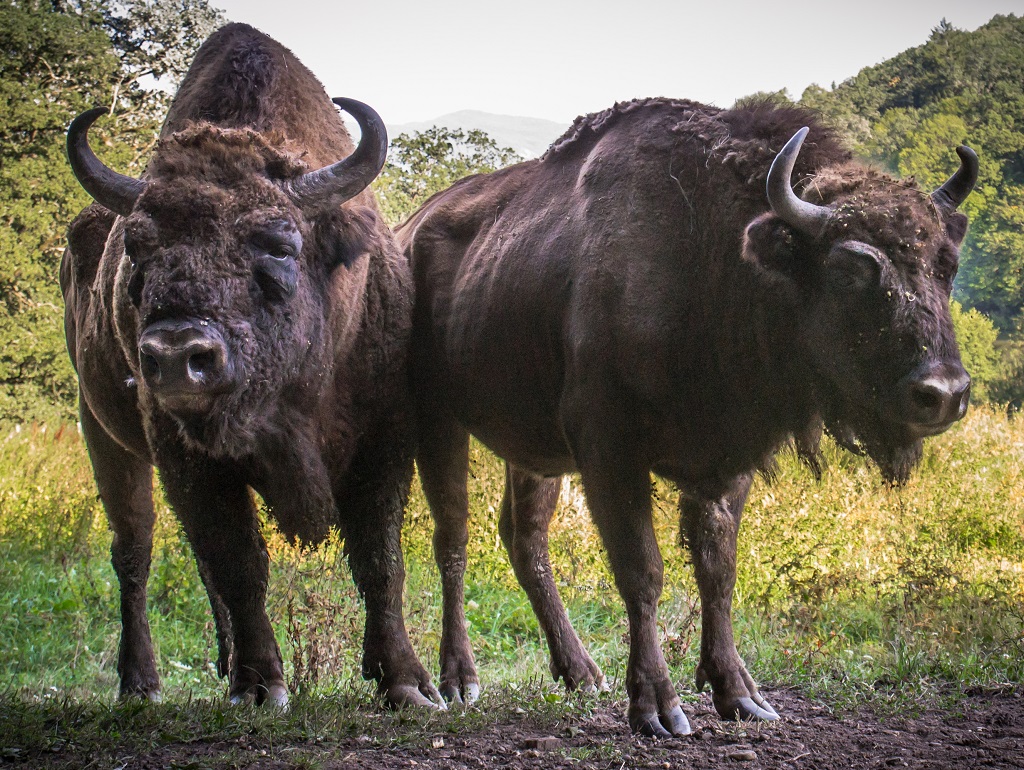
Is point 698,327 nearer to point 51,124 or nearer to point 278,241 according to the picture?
point 278,241

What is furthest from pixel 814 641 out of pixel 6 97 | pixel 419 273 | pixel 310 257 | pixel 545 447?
pixel 6 97

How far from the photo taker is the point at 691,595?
247 inches

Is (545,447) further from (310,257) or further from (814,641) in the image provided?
(814,641)

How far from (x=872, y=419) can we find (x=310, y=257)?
235 centimetres

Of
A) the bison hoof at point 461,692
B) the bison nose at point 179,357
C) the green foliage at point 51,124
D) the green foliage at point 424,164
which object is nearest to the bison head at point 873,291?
the bison nose at point 179,357

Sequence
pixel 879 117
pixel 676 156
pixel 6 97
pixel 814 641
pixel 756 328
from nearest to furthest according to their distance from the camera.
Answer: pixel 756 328
pixel 676 156
pixel 814 641
pixel 879 117
pixel 6 97

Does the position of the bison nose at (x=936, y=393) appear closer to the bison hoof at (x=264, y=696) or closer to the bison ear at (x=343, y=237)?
the bison ear at (x=343, y=237)

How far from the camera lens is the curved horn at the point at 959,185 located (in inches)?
146

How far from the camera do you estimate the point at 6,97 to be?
11.4 m

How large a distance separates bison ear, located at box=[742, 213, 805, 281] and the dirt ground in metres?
1.70

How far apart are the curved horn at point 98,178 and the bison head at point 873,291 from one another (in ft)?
8.07

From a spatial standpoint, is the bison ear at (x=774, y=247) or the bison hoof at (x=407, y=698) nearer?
the bison ear at (x=774, y=247)

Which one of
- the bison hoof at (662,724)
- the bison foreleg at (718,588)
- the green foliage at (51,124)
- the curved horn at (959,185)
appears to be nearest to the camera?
the curved horn at (959,185)

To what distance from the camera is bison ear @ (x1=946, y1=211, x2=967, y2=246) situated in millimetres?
3635
